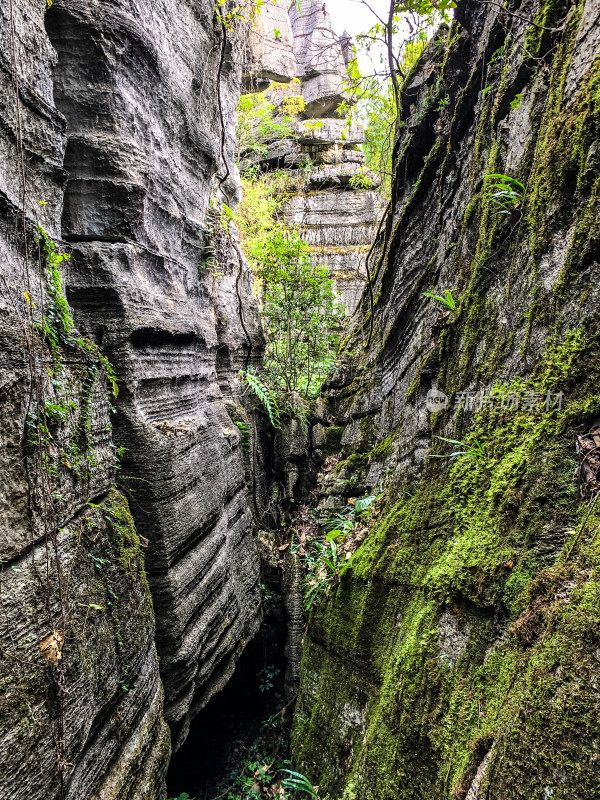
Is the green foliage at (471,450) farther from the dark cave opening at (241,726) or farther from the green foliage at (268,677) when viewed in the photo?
the green foliage at (268,677)

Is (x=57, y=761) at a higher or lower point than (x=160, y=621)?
higher

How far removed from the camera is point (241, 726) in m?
5.92

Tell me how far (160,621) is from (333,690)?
5.28 ft

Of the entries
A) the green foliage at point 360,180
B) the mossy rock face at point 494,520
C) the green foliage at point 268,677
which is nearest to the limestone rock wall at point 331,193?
the green foliage at point 360,180

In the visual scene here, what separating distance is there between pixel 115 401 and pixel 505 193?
11.1 feet

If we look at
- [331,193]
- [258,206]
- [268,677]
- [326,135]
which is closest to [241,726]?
[268,677]

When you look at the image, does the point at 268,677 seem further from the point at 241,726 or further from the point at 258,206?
the point at 258,206

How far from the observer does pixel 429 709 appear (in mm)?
2256

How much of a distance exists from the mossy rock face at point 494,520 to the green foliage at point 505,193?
3.0 inches

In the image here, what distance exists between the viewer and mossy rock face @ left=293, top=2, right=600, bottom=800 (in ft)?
Result: 5.15

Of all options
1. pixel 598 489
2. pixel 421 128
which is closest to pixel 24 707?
pixel 598 489

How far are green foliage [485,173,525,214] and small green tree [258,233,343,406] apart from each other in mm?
4710

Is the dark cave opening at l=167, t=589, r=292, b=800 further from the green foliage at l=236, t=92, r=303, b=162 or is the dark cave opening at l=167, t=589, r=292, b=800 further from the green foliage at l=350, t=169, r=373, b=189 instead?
the green foliage at l=236, t=92, r=303, b=162

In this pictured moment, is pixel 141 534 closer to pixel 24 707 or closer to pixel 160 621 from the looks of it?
pixel 160 621
